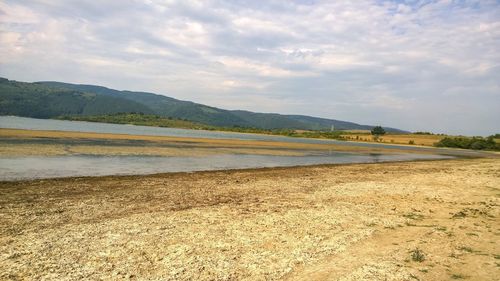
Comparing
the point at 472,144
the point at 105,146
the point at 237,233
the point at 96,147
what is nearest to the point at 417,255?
the point at 237,233

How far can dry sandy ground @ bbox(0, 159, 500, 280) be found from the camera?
29.5 feet

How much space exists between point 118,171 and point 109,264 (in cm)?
1925

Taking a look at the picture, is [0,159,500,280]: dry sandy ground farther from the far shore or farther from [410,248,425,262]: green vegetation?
Result: the far shore

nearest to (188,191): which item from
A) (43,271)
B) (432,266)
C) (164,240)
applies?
(164,240)

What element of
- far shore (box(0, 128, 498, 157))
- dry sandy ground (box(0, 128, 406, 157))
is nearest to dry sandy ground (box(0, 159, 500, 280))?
dry sandy ground (box(0, 128, 406, 157))

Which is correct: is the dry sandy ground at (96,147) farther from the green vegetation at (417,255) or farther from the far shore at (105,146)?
the green vegetation at (417,255)

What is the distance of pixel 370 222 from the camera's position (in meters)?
14.4

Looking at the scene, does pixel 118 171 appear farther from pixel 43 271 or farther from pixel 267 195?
pixel 43 271

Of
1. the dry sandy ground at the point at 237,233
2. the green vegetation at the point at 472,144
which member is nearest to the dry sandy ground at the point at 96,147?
the dry sandy ground at the point at 237,233

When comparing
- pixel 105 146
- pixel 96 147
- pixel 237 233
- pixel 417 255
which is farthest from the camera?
pixel 105 146

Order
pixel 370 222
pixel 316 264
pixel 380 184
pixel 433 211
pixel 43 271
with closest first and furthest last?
pixel 43 271
pixel 316 264
pixel 370 222
pixel 433 211
pixel 380 184

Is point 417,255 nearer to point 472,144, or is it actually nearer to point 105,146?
point 105,146

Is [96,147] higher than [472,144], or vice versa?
[472,144]

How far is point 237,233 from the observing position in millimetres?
12227
